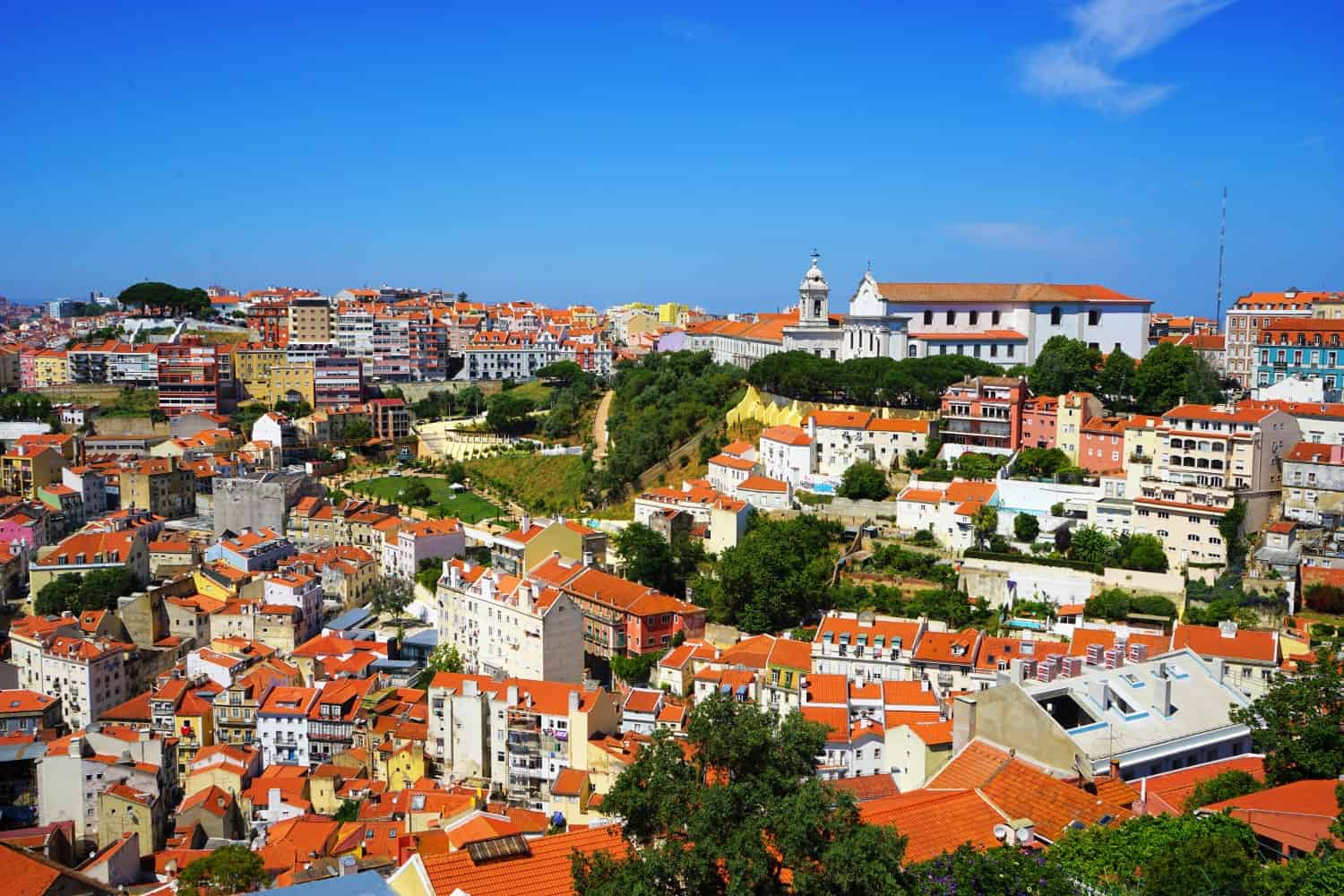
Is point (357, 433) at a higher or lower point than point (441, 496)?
higher

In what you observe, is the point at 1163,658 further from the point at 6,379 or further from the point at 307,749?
the point at 6,379

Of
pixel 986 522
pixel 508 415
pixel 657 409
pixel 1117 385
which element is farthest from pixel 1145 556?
pixel 508 415

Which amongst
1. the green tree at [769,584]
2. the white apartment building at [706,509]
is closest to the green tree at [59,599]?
the white apartment building at [706,509]

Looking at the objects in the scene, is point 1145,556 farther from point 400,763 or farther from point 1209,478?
point 400,763

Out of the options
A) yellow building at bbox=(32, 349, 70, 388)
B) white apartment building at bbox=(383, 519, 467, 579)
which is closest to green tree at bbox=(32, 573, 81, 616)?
white apartment building at bbox=(383, 519, 467, 579)

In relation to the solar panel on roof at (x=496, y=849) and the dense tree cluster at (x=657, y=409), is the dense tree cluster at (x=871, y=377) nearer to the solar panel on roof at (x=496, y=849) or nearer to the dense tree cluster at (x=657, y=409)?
the dense tree cluster at (x=657, y=409)
